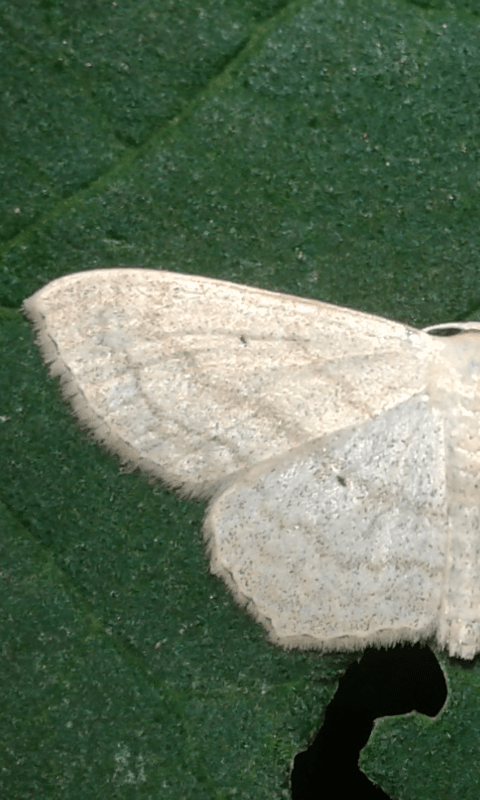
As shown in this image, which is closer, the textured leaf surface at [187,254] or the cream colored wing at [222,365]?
the cream colored wing at [222,365]

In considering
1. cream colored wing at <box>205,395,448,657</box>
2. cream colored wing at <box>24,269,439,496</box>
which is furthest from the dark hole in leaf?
cream colored wing at <box>24,269,439,496</box>

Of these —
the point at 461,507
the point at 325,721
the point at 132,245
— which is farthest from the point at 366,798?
the point at 132,245

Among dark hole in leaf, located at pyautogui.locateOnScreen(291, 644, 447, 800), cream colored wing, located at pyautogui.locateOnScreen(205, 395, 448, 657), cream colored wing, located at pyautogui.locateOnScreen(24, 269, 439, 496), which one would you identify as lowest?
dark hole in leaf, located at pyautogui.locateOnScreen(291, 644, 447, 800)

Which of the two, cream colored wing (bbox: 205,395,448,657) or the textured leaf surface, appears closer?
cream colored wing (bbox: 205,395,448,657)

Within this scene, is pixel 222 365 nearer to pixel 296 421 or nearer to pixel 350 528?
pixel 296 421

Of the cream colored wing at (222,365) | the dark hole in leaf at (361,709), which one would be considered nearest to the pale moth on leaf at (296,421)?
the cream colored wing at (222,365)

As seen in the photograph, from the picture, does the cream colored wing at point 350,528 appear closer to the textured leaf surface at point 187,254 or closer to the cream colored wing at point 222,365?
the cream colored wing at point 222,365

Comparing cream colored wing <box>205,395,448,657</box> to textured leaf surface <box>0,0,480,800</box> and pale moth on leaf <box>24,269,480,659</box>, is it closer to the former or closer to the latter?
pale moth on leaf <box>24,269,480,659</box>
